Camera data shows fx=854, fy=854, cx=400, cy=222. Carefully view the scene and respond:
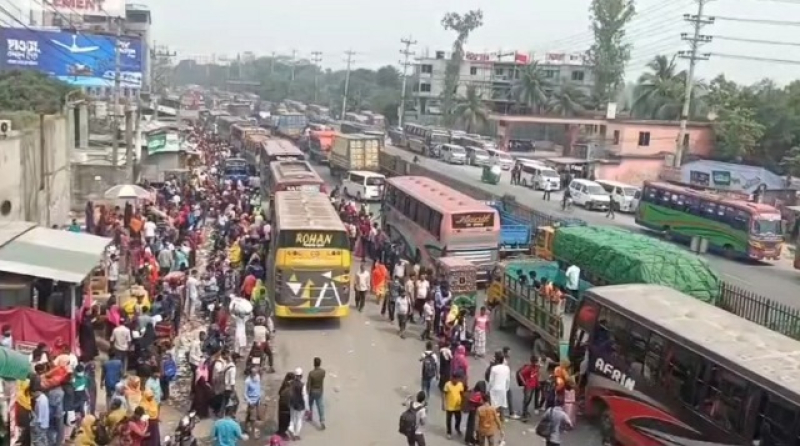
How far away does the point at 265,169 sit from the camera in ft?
140

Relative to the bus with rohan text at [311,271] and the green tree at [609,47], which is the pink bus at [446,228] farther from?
the green tree at [609,47]

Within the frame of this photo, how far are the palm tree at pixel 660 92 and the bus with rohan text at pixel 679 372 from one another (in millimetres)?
53357

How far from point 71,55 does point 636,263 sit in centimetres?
3460

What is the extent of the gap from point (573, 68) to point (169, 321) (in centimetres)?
8353

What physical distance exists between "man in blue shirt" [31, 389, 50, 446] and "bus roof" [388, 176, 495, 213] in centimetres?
1408

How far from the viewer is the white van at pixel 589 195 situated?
140 feet

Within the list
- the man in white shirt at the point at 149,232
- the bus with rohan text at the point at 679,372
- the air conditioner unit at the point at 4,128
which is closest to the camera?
the bus with rohan text at the point at 679,372

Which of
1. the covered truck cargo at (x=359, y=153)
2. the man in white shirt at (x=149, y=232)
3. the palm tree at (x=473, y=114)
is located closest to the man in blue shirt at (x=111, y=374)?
the man in white shirt at (x=149, y=232)

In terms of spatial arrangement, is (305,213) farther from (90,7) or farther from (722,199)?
(90,7)

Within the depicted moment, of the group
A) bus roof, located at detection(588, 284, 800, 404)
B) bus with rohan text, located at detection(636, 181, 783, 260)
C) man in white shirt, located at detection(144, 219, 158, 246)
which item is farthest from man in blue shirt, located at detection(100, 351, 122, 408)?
bus with rohan text, located at detection(636, 181, 783, 260)

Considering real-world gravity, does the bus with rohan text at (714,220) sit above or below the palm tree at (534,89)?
below

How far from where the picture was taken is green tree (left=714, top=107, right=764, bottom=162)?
5341cm

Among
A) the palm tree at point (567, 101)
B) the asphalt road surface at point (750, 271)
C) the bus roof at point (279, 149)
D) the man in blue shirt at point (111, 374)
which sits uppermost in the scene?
the palm tree at point (567, 101)

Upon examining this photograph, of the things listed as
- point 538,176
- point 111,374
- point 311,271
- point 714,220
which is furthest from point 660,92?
point 111,374
